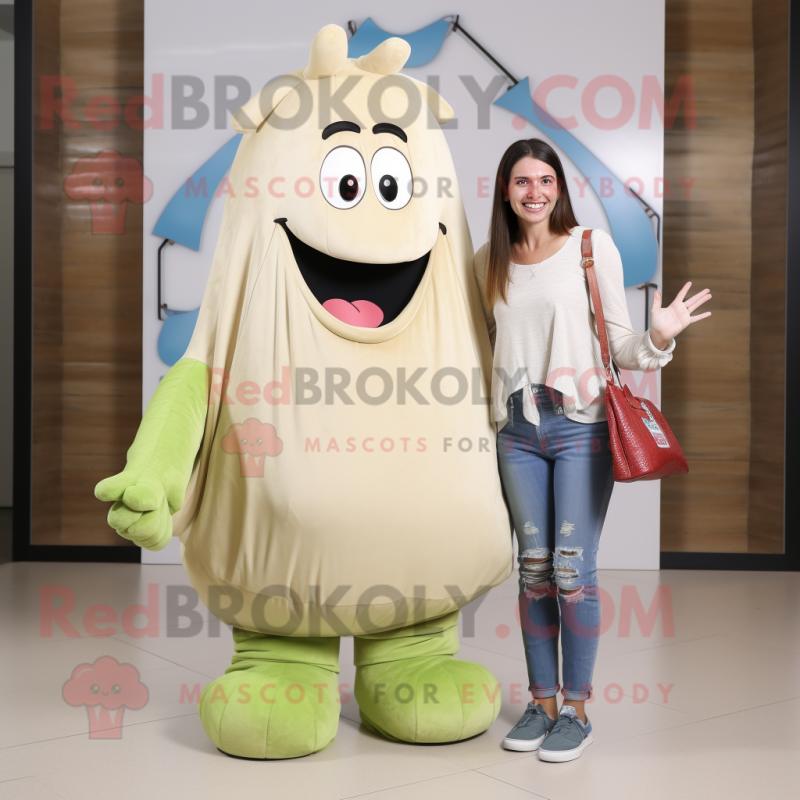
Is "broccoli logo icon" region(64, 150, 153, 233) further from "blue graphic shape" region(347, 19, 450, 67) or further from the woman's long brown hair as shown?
the woman's long brown hair

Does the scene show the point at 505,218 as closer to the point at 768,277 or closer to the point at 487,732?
the point at 487,732

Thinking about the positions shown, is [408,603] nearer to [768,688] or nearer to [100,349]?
[768,688]

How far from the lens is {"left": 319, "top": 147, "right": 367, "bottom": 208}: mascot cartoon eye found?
1.87m

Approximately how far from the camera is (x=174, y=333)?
3.82 m

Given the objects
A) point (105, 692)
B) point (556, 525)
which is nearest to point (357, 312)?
point (556, 525)

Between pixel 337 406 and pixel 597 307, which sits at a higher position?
pixel 597 307

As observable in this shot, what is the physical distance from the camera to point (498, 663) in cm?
259

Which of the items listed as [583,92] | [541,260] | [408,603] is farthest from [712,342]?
[408,603]

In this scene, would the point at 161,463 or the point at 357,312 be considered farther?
the point at 357,312

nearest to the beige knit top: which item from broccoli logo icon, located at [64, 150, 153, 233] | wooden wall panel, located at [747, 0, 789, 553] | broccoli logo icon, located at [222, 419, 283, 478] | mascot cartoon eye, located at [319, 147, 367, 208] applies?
mascot cartoon eye, located at [319, 147, 367, 208]

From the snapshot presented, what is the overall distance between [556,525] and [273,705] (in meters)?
0.70

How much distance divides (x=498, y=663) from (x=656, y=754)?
2.38 ft

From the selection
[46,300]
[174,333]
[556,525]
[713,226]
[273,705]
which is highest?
[713,226]

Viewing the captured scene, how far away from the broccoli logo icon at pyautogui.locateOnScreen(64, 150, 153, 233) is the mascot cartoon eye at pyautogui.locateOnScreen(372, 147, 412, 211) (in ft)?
8.19
